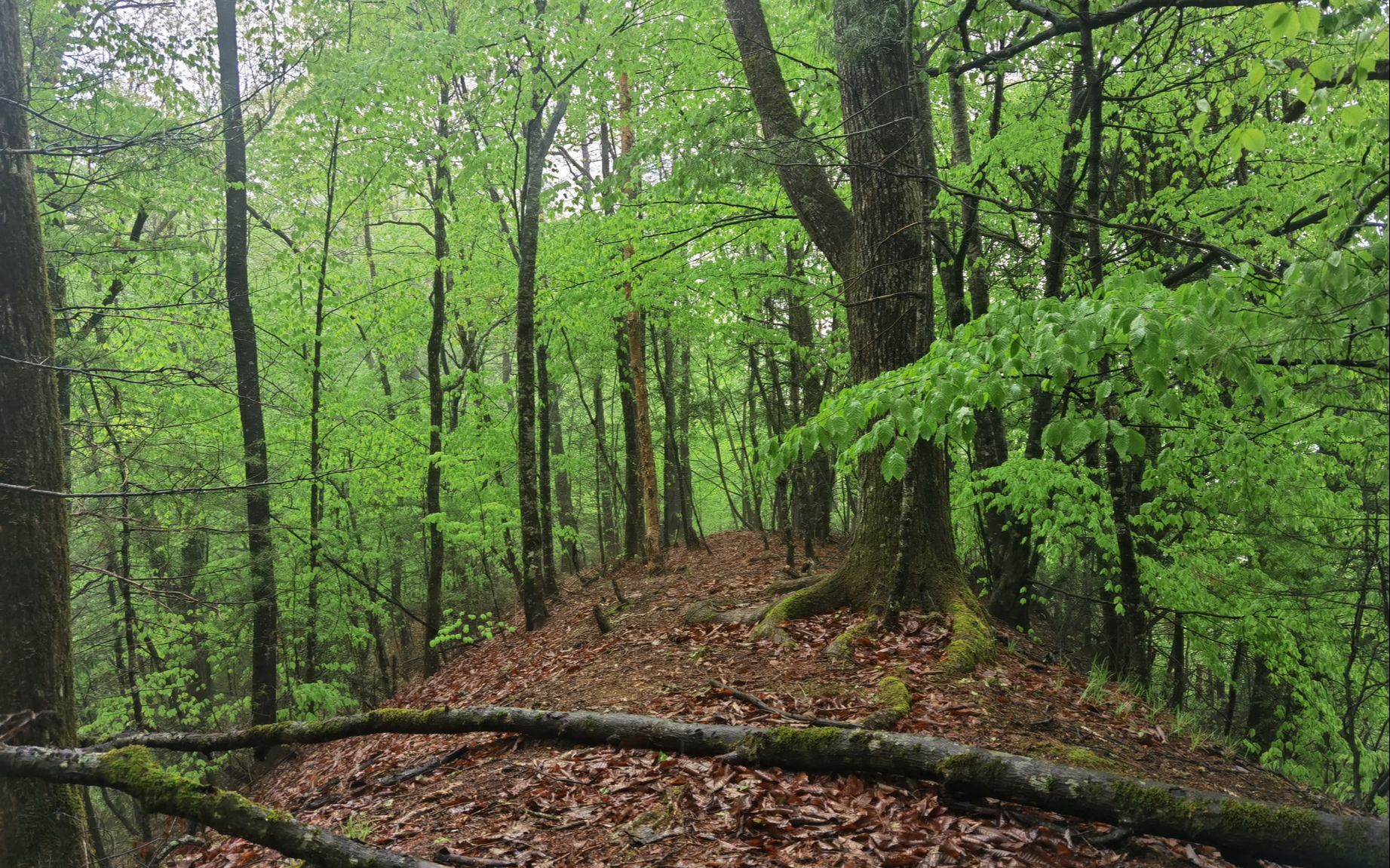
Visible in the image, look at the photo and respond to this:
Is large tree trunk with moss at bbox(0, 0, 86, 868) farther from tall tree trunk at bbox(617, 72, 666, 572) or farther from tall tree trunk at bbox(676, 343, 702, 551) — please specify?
tall tree trunk at bbox(676, 343, 702, 551)

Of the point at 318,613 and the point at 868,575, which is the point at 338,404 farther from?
the point at 868,575

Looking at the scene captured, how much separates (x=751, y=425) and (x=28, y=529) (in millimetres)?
14494

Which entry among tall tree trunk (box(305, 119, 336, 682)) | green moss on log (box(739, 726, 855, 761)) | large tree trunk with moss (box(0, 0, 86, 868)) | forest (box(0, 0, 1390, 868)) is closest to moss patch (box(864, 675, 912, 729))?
forest (box(0, 0, 1390, 868))

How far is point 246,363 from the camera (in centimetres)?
1041

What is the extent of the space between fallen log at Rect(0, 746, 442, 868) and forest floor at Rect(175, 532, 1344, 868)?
1.38 feet

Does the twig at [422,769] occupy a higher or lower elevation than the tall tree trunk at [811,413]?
lower

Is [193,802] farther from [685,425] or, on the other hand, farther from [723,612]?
[685,425]

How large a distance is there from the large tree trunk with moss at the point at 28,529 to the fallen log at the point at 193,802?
10.7 inches

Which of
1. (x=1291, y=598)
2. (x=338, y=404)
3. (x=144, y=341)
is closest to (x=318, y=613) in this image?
(x=338, y=404)

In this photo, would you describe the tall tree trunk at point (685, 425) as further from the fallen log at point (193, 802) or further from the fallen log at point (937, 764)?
the fallen log at point (193, 802)

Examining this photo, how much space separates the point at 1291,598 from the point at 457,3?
17.0m

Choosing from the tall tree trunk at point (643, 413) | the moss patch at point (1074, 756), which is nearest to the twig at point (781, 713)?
the moss patch at point (1074, 756)

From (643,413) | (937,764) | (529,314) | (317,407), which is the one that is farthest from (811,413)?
(937,764)

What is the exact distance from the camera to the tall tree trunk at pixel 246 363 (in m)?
10.0
